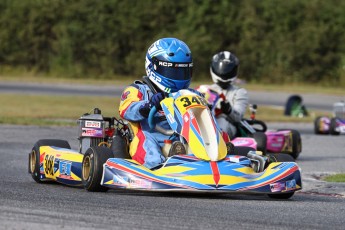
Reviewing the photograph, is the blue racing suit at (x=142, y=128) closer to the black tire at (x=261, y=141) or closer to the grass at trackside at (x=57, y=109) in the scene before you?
the black tire at (x=261, y=141)

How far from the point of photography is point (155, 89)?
916 cm

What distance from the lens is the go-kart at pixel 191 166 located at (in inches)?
305

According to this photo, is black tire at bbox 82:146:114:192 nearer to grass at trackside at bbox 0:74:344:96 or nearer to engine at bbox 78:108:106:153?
engine at bbox 78:108:106:153

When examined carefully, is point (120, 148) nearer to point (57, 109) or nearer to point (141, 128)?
point (141, 128)

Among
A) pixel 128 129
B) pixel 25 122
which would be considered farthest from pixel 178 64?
pixel 25 122

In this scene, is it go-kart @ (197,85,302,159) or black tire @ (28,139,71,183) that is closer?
black tire @ (28,139,71,183)

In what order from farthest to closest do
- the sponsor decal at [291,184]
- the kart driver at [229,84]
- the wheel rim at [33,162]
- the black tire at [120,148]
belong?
the kart driver at [229,84] < the wheel rim at [33,162] < the black tire at [120,148] < the sponsor decal at [291,184]

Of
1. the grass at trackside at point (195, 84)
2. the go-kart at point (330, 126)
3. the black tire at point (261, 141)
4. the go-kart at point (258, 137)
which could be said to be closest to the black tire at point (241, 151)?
the go-kart at point (258, 137)

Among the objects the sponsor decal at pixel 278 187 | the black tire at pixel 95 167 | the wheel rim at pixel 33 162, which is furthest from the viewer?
the wheel rim at pixel 33 162

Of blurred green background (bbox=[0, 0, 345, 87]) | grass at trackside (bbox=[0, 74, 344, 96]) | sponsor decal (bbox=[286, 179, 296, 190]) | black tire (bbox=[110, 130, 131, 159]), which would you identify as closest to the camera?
sponsor decal (bbox=[286, 179, 296, 190])

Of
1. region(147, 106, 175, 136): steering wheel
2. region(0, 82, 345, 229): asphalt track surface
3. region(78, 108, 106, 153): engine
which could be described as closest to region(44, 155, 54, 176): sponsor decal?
region(0, 82, 345, 229): asphalt track surface

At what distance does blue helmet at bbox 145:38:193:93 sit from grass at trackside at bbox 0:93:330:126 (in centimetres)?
946

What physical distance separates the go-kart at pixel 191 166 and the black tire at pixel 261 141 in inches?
136

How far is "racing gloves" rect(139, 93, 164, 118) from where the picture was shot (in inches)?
340
